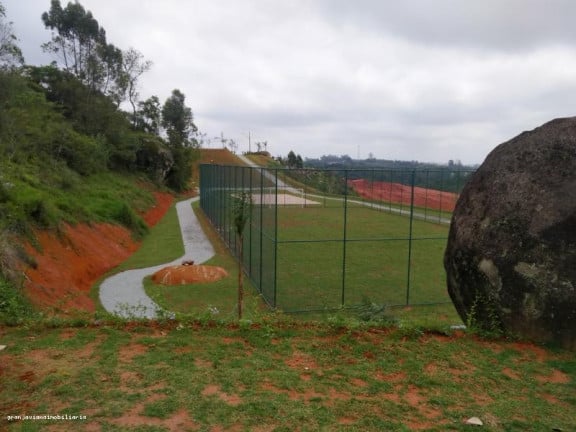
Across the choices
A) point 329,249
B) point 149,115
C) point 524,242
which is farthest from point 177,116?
point 524,242

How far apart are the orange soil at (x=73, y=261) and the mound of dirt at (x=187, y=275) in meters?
2.20

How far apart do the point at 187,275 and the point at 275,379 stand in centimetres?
987

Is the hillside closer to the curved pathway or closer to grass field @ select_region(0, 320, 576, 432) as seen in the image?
the curved pathway

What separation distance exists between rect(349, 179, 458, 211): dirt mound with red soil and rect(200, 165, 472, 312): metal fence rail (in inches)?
6.9

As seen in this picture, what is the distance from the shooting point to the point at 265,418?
166 inches

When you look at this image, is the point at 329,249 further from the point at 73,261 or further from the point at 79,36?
the point at 79,36

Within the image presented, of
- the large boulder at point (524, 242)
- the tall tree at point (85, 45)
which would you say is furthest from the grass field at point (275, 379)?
the tall tree at point (85, 45)

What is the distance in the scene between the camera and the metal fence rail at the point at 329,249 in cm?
1314

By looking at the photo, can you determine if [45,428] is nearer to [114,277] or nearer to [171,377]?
[171,377]

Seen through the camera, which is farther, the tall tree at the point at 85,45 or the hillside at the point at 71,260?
the tall tree at the point at 85,45

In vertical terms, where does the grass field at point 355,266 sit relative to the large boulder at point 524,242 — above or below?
below

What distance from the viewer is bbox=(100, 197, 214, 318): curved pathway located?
10.7 metres

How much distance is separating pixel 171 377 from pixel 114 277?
456 inches

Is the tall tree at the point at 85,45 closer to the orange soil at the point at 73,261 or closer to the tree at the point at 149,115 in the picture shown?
Result: the tree at the point at 149,115
